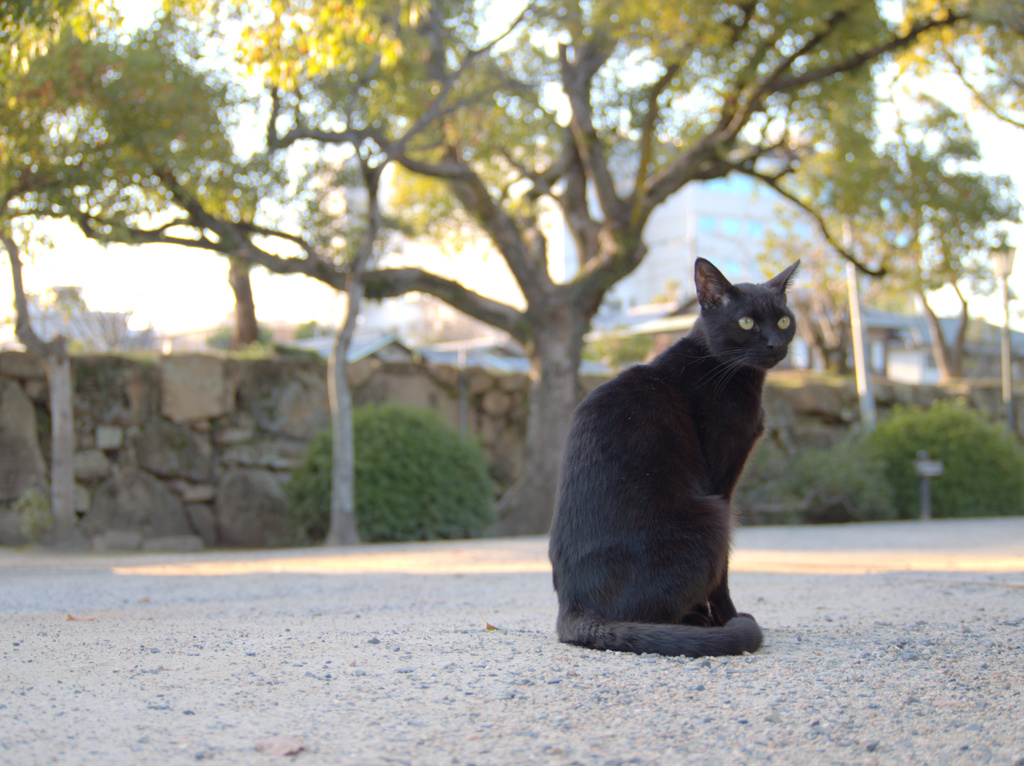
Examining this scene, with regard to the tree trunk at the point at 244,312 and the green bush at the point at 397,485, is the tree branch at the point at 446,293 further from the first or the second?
the tree trunk at the point at 244,312

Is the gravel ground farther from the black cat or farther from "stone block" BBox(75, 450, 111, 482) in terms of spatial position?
"stone block" BBox(75, 450, 111, 482)

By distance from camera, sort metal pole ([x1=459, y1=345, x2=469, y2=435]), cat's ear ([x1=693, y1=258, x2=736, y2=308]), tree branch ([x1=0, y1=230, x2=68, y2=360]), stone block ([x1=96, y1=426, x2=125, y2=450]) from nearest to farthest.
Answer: cat's ear ([x1=693, y1=258, x2=736, y2=308]) → tree branch ([x1=0, y1=230, x2=68, y2=360]) → stone block ([x1=96, y1=426, x2=125, y2=450]) → metal pole ([x1=459, y1=345, x2=469, y2=435])

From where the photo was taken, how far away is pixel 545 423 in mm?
11016

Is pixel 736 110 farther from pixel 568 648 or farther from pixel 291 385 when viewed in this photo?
pixel 568 648

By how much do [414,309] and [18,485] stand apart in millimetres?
36999

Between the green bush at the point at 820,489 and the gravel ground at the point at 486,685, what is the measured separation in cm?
776

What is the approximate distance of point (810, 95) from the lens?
11562 millimetres

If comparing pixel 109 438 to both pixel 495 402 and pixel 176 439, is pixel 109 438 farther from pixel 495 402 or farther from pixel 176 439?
pixel 495 402

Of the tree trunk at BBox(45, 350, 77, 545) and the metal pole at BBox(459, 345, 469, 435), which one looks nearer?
the tree trunk at BBox(45, 350, 77, 545)

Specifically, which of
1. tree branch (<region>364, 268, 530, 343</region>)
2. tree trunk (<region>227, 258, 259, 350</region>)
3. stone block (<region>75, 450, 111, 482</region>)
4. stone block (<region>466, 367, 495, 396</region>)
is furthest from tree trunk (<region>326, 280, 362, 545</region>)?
tree trunk (<region>227, 258, 259, 350</region>)

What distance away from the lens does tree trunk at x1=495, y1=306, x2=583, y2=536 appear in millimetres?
10930

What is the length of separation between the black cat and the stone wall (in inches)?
293

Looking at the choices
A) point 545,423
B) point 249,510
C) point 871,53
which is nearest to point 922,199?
point 871,53

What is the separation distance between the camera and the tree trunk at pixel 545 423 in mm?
10930
